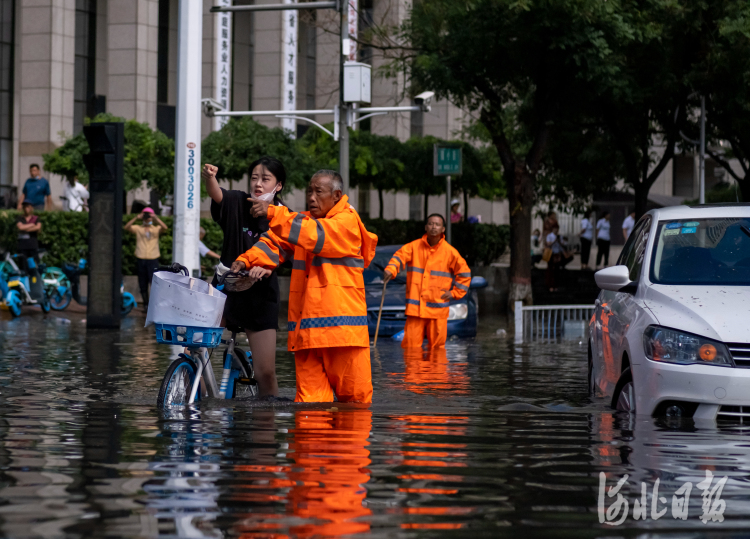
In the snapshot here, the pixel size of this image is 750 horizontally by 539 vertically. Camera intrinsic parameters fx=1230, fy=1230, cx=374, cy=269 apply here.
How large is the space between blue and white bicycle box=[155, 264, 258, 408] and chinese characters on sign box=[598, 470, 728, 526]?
270 centimetres

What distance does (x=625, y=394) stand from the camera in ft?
24.1

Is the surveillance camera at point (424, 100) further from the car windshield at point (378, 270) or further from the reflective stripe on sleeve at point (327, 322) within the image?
the reflective stripe on sleeve at point (327, 322)

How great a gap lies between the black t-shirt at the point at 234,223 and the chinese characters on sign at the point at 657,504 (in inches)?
130

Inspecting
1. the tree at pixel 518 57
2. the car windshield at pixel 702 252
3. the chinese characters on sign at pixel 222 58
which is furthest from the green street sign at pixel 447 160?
the car windshield at pixel 702 252

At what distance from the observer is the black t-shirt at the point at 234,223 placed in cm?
779

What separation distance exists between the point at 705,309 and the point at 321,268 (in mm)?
2177

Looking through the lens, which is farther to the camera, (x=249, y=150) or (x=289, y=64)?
(x=289, y=64)

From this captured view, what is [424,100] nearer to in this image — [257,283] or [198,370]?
[257,283]

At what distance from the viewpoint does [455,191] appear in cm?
3391

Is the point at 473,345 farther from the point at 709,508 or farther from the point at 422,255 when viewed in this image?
the point at 709,508

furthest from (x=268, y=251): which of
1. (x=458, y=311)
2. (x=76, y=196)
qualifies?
(x=76, y=196)

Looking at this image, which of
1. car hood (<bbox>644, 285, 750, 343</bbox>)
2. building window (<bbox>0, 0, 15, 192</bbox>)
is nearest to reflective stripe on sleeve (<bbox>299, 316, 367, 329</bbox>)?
car hood (<bbox>644, 285, 750, 343</bbox>)

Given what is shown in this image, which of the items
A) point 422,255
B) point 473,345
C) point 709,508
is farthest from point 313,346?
point 473,345

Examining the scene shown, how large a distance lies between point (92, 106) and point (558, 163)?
534 inches
